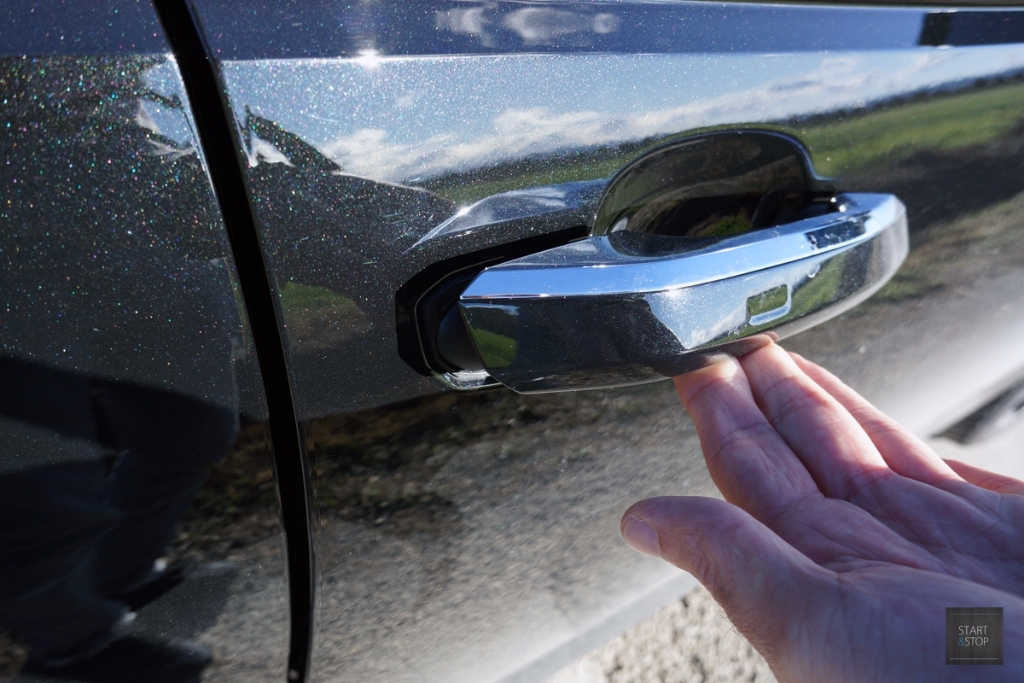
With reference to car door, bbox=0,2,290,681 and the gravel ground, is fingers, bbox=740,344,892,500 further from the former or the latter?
the gravel ground

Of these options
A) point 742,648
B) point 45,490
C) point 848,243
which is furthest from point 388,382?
point 742,648

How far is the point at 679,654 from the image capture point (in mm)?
1896

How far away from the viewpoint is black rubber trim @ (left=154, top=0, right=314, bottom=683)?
62 cm

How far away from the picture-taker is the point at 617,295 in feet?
2.37

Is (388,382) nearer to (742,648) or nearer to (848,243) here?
(848,243)

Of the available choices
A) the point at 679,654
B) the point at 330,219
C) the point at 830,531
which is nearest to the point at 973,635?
the point at 830,531

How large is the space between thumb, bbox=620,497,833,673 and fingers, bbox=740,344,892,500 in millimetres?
256

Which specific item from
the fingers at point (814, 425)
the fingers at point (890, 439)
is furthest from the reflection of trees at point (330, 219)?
the fingers at point (890, 439)

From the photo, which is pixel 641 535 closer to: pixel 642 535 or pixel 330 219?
pixel 642 535

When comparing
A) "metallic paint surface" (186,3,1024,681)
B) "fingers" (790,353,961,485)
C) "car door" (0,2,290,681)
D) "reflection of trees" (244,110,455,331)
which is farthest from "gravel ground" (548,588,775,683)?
"reflection of trees" (244,110,455,331)

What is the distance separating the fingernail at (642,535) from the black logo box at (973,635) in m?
0.30

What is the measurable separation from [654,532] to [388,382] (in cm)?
36

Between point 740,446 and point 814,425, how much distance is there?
13cm

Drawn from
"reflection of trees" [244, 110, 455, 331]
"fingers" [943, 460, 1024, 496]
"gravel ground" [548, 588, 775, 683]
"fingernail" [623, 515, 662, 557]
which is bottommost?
"gravel ground" [548, 588, 775, 683]
